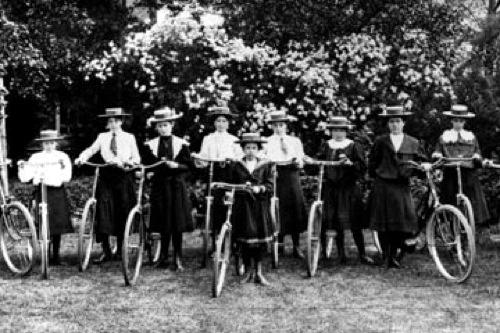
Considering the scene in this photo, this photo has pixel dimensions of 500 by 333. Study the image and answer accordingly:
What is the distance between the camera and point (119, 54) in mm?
13422

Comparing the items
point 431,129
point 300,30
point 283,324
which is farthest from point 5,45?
point 283,324

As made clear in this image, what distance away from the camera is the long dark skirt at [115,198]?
915 centimetres

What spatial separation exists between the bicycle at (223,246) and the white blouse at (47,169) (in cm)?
211

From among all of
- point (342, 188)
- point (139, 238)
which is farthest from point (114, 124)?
point (342, 188)

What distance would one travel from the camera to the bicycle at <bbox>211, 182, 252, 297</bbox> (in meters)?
7.43

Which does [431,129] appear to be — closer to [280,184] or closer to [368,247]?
[368,247]

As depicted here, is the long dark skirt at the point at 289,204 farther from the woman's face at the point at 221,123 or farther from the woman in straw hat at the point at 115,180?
the woman in straw hat at the point at 115,180

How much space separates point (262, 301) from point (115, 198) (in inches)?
106

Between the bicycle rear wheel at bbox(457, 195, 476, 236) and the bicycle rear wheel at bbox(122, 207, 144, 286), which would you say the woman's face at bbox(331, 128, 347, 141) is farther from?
the bicycle rear wheel at bbox(122, 207, 144, 286)

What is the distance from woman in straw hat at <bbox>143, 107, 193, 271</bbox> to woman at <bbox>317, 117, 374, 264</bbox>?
157 cm

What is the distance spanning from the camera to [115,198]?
363 inches

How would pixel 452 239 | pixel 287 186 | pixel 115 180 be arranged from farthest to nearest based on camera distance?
pixel 287 186 < pixel 115 180 < pixel 452 239

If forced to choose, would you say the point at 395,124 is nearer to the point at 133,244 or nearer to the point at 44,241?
the point at 133,244

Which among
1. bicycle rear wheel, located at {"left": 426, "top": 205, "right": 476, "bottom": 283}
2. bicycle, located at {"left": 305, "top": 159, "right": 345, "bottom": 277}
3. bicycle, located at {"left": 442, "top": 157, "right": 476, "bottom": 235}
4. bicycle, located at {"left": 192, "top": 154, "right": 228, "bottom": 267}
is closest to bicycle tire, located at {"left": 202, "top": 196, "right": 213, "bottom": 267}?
bicycle, located at {"left": 192, "top": 154, "right": 228, "bottom": 267}
